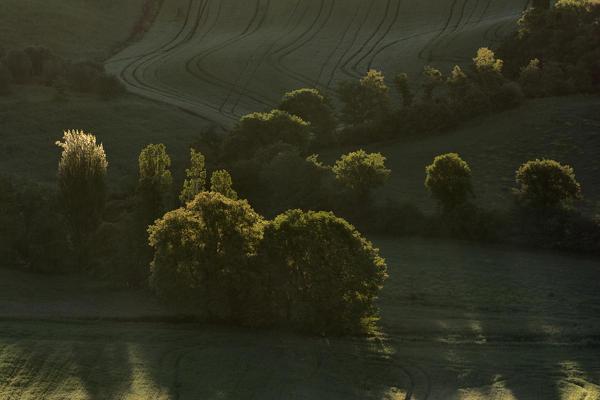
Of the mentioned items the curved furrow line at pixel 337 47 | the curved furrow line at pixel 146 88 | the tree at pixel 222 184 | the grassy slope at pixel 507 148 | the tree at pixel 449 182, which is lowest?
the tree at pixel 222 184

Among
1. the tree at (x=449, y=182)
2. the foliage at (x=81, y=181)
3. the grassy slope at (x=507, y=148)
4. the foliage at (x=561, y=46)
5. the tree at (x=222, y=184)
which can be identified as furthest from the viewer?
the foliage at (x=561, y=46)

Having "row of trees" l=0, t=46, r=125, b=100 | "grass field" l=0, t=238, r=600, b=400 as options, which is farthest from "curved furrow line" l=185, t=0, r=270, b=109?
"grass field" l=0, t=238, r=600, b=400

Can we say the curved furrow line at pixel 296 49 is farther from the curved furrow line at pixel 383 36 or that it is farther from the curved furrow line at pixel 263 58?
the curved furrow line at pixel 383 36

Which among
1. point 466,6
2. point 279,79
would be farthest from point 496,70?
point 466,6

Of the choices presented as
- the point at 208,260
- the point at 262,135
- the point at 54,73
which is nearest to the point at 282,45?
the point at 54,73

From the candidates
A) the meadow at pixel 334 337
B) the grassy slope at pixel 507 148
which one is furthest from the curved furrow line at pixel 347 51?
the grassy slope at pixel 507 148

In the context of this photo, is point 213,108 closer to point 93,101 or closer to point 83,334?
point 93,101
